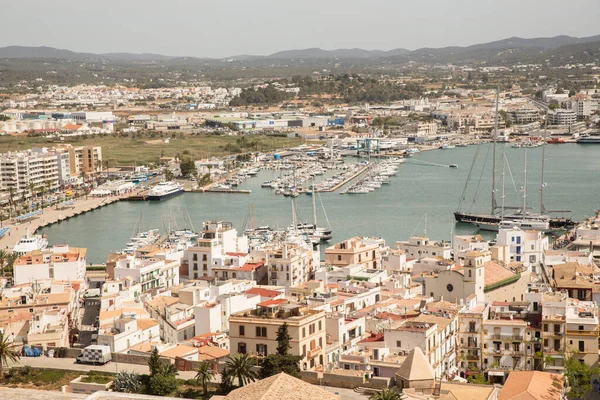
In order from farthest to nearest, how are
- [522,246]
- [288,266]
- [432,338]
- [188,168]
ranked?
1. [188,168]
2. [522,246]
3. [288,266]
4. [432,338]

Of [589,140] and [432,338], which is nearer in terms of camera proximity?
[432,338]

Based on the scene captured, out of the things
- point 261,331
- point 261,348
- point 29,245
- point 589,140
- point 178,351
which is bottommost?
point 589,140

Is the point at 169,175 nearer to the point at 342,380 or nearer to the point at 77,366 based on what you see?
the point at 77,366

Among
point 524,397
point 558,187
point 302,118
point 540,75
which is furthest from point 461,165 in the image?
point 540,75

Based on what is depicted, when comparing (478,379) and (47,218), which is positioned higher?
(478,379)

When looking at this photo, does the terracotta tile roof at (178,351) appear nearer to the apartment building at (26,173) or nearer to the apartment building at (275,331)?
the apartment building at (275,331)

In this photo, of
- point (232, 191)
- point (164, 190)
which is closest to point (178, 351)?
point (164, 190)
